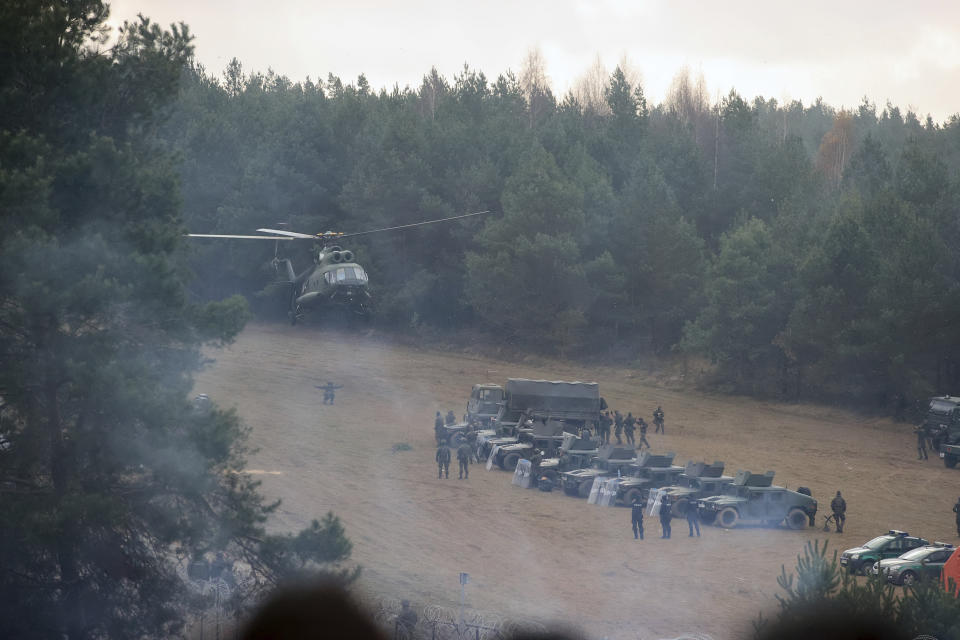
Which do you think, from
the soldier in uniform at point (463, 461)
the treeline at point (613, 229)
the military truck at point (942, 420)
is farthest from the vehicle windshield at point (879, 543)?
the treeline at point (613, 229)

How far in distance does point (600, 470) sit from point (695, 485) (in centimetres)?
423

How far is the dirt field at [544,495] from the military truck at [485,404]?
304 cm

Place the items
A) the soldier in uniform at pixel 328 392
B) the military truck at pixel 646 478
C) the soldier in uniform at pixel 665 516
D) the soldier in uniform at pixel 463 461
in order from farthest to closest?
the soldier in uniform at pixel 328 392 → the soldier in uniform at pixel 463 461 → the military truck at pixel 646 478 → the soldier in uniform at pixel 665 516

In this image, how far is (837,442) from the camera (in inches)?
2000

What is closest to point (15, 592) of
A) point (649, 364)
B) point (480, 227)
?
point (649, 364)

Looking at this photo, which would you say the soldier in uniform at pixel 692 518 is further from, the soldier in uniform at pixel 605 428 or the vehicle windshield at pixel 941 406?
the vehicle windshield at pixel 941 406

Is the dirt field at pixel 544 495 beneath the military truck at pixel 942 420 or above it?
beneath

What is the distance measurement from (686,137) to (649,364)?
20.8m

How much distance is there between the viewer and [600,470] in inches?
1581

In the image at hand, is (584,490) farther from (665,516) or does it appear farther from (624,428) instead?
(624,428)

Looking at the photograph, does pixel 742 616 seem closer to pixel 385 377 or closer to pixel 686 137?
pixel 385 377

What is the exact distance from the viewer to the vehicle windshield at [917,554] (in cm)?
2817

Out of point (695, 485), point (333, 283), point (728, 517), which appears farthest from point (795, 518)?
point (333, 283)

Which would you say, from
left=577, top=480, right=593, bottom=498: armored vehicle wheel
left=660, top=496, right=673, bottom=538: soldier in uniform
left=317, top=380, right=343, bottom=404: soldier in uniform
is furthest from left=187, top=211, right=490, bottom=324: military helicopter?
left=660, top=496, right=673, bottom=538: soldier in uniform
